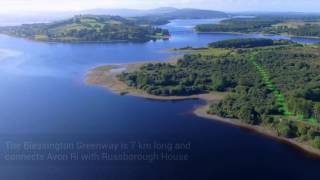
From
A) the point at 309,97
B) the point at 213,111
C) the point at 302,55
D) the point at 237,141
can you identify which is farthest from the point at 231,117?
the point at 302,55

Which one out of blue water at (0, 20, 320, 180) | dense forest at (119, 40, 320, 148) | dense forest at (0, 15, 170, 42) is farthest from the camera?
dense forest at (0, 15, 170, 42)

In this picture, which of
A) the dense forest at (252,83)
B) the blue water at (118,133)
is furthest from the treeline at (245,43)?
the blue water at (118,133)

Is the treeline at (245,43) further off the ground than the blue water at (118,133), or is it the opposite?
the treeline at (245,43)

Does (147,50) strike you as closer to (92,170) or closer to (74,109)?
(74,109)

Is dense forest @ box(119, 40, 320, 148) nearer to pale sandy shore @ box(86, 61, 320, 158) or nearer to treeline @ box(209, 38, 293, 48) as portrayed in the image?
pale sandy shore @ box(86, 61, 320, 158)

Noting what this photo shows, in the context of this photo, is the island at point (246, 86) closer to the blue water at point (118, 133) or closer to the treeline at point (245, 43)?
the blue water at point (118, 133)

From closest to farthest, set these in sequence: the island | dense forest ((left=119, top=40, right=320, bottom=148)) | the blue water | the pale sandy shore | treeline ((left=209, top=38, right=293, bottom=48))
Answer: the blue water
the pale sandy shore
the island
dense forest ((left=119, top=40, right=320, bottom=148))
treeline ((left=209, top=38, right=293, bottom=48))

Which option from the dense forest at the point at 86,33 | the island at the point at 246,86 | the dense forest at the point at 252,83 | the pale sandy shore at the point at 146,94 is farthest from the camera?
the dense forest at the point at 86,33

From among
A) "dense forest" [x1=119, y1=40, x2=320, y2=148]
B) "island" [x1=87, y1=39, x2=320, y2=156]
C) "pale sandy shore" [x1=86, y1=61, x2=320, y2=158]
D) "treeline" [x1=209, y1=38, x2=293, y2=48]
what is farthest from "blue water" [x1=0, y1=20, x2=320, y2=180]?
"treeline" [x1=209, y1=38, x2=293, y2=48]
